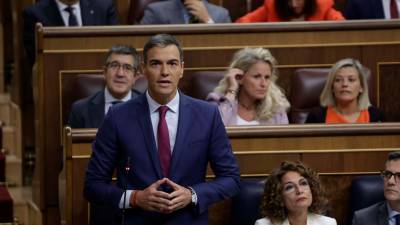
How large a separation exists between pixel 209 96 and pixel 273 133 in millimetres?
521

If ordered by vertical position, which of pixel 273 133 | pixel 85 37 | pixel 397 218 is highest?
pixel 85 37

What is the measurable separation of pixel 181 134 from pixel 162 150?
49 millimetres

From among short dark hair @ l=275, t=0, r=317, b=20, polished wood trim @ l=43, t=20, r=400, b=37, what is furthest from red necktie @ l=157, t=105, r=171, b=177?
short dark hair @ l=275, t=0, r=317, b=20

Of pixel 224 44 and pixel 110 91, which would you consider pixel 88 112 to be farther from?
pixel 224 44

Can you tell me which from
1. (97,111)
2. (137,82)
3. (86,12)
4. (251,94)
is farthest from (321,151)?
(86,12)

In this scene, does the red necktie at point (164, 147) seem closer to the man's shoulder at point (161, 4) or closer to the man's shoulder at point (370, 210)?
the man's shoulder at point (370, 210)

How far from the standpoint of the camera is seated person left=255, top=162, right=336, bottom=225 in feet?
7.52

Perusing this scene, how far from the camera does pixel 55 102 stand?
3129 mm

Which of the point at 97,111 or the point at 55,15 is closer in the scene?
the point at 97,111

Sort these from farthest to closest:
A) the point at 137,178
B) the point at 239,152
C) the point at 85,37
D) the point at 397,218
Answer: the point at 85,37 → the point at 239,152 → the point at 397,218 → the point at 137,178

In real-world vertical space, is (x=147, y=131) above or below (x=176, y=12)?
below

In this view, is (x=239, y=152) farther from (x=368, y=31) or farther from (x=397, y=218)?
(x=368, y=31)

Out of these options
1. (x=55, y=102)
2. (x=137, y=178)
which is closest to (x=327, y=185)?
(x=137, y=178)

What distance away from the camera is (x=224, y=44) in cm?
335
